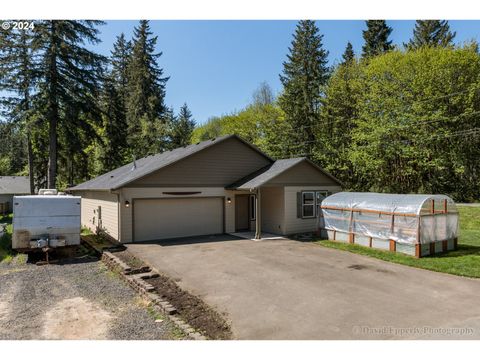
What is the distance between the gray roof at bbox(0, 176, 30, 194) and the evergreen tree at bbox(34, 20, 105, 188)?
57.5ft

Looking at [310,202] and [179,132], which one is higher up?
[179,132]

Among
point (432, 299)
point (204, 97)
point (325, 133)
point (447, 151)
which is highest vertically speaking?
point (204, 97)

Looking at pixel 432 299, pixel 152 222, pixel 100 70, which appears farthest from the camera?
pixel 100 70

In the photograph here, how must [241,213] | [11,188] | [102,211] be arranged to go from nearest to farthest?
[102,211], [241,213], [11,188]

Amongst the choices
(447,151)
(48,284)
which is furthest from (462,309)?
(447,151)

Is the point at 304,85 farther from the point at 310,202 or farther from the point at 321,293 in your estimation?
the point at 321,293

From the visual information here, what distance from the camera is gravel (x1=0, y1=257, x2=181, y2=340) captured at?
604 centimetres

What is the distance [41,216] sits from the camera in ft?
40.8

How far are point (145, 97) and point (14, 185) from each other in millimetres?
18966

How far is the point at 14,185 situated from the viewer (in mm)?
38938

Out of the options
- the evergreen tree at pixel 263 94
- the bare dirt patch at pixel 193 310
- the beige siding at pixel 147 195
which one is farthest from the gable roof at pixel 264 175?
the evergreen tree at pixel 263 94

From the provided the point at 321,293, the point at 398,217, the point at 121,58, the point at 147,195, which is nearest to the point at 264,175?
the point at 147,195
